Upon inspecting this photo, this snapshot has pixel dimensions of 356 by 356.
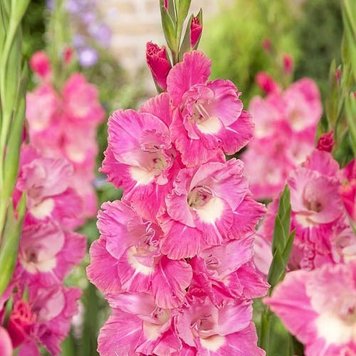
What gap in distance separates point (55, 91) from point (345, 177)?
1234mm

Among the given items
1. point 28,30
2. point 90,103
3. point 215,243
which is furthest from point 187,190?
point 28,30

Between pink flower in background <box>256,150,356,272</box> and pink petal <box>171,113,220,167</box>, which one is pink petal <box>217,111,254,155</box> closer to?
pink petal <box>171,113,220,167</box>

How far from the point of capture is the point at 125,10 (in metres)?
4.55

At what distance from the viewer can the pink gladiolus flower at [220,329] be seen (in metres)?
0.61

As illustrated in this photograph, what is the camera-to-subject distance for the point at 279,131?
1681mm

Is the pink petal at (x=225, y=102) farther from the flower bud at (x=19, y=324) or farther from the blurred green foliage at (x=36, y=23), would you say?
the blurred green foliage at (x=36, y=23)

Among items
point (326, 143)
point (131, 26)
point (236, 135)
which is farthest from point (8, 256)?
point (131, 26)

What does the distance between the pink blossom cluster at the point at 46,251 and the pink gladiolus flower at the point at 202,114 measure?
205 mm

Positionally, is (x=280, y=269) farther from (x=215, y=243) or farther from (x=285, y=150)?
(x=285, y=150)

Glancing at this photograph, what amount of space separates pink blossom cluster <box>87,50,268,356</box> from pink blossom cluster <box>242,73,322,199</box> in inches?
38.8

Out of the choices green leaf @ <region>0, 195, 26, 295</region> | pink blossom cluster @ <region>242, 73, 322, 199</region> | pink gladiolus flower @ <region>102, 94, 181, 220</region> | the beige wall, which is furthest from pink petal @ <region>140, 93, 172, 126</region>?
the beige wall

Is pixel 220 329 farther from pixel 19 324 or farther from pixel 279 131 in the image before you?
pixel 279 131

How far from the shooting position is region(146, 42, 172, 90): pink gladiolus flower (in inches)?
23.5

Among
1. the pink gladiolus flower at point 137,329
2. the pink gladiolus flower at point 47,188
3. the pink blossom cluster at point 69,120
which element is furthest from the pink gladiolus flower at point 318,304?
the pink blossom cluster at point 69,120
